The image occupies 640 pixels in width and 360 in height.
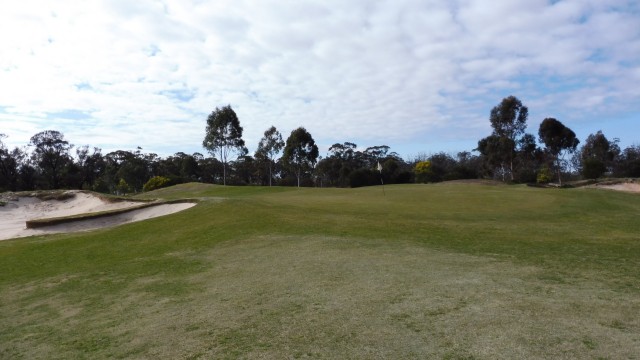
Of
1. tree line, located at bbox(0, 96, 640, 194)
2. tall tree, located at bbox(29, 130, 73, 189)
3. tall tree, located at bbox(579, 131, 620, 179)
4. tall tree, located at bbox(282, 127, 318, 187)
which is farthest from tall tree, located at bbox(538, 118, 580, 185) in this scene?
tall tree, located at bbox(29, 130, 73, 189)

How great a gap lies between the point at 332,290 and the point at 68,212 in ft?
82.4

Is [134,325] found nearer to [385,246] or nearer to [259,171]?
[385,246]

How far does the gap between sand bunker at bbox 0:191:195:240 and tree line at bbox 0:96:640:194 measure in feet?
96.4

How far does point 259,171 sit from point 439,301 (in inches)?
3554

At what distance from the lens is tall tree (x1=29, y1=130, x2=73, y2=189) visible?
79.4 meters

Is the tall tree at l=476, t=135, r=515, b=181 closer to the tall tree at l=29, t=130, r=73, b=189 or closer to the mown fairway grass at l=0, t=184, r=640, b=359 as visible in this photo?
the mown fairway grass at l=0, t=184, r=640, b=359

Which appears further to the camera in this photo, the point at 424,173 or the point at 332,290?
the point at 424,173

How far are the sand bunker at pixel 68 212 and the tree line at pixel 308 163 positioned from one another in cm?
2937

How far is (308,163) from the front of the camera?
69.4 meters

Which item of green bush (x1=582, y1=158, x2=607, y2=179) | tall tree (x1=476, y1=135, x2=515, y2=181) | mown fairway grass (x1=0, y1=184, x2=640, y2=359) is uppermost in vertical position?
tall tree (x1=476, y1=135, x2=515, y2=181)

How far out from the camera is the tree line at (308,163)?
5956 cm

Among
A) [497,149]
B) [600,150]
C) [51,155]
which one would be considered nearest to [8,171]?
[51,155]

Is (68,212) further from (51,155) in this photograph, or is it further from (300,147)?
(51,155)

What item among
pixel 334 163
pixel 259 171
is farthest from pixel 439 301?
pixel 259 171
